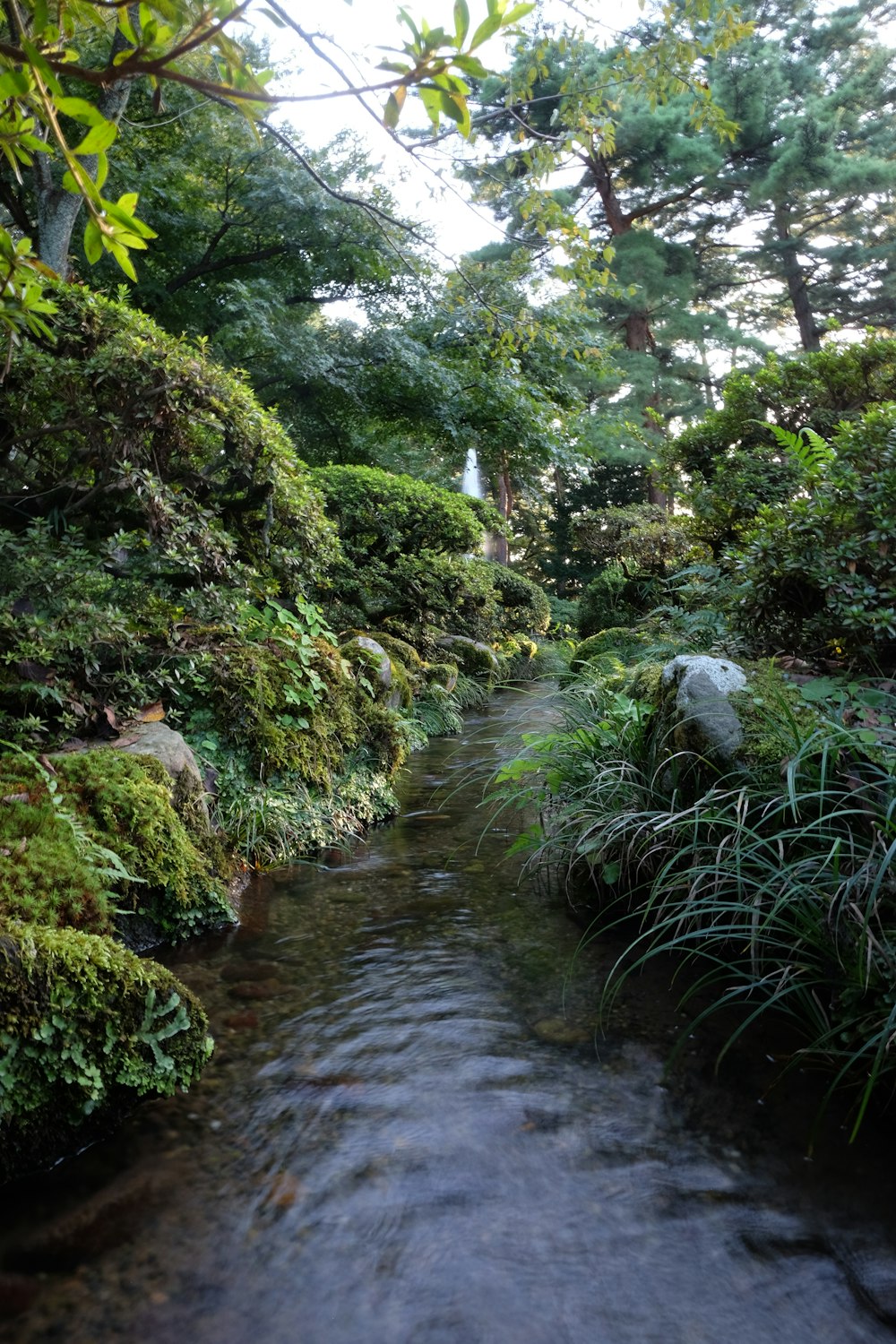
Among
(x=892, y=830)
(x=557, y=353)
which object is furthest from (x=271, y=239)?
(x=892, y=830)

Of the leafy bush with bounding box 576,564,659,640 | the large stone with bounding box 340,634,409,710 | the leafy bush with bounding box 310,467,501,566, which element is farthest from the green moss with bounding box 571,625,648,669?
the large stone with bounding box 340,634,409,710

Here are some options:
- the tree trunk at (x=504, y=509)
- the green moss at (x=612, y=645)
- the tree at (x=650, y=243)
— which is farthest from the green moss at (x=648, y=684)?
the tree trunk at (x=504, y=509)

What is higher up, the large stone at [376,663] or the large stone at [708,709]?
the large stone at [376,663]

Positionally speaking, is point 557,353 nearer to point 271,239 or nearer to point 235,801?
point 271,239

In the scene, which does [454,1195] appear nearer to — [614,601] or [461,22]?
[461,22]

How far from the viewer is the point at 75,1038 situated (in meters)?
1.94

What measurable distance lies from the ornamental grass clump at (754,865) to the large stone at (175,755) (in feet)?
4.86

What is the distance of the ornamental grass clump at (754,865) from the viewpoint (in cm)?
211

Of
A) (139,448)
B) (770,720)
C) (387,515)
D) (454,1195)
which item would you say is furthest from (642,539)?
(454,1195)

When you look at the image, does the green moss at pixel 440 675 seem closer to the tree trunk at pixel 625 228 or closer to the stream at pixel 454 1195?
the stream at pixel 454 1195

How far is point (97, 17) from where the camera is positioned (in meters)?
1.53

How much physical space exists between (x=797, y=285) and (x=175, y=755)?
19.5m

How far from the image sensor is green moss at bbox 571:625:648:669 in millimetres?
8133

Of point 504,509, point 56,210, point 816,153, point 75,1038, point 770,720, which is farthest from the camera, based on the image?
point 504,509
